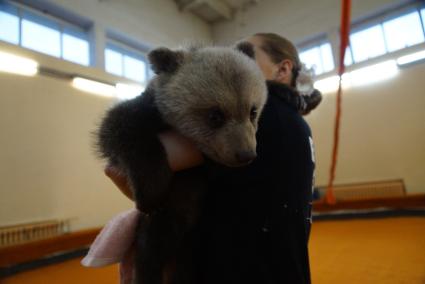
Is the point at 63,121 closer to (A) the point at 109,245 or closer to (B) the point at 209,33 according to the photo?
(A) the point at 109,245

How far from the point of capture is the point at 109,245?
3.40 ft

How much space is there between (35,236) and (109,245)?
3.99 meters

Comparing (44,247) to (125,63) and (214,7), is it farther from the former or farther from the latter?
(214,7)

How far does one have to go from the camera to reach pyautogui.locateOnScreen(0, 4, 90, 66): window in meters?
4.64

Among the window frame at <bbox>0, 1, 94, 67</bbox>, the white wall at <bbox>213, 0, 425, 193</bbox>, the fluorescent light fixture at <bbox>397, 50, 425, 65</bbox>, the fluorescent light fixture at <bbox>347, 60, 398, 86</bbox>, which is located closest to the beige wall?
the window frame at <bbox>0, 1, 94, 67</bbox>

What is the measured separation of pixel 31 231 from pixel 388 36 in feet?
23.5

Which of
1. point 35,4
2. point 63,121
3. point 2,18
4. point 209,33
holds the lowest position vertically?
point 63,121

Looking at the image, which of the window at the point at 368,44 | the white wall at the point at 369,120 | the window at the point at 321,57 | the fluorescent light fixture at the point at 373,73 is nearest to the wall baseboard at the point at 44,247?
the white wall at the point at 369,120

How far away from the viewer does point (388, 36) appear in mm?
6035

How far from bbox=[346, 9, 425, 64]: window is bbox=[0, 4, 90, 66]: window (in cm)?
547

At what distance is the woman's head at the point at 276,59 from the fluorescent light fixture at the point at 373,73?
17.3 feet

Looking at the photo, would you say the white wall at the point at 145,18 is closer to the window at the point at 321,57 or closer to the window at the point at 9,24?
the window at the point at 9,24

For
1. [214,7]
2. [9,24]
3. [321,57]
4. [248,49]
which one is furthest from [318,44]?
[248,49]

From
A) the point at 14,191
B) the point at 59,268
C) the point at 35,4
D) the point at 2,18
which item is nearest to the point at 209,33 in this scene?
the point at 35,4
